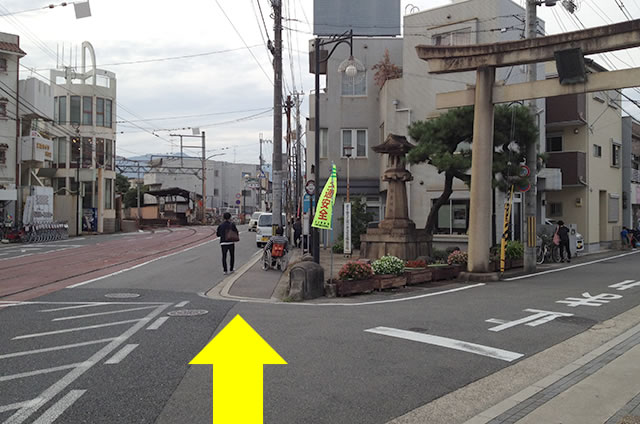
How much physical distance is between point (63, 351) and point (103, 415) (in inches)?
98.3

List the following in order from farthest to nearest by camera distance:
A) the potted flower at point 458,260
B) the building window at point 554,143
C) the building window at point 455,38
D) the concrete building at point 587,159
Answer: the building window at point 554,143 < the concrete building at point 587,159 < the building window at point 455,38 < the potted flower at point 458,260

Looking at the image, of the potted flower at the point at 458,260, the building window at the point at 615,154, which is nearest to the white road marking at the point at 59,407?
the potted flower at the point at 458,260

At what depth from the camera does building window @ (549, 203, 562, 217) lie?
3216 cm

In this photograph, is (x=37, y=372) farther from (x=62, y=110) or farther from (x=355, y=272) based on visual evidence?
(x=62, y=110)

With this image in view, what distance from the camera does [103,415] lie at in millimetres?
4746

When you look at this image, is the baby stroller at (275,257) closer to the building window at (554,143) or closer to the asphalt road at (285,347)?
the asphalt road at (285,347)

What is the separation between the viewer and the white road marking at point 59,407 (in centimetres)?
460

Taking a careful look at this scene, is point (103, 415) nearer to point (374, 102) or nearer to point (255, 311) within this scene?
point (255, 311)

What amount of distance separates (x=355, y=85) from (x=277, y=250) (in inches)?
577

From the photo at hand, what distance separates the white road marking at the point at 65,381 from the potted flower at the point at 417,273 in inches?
309

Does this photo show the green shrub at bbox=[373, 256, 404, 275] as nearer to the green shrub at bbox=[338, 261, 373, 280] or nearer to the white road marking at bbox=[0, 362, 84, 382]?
the green shrub at bbox=[338, 261, 373, 280]

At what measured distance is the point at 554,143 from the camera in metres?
31.9

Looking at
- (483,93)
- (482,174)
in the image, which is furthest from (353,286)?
(483,93)

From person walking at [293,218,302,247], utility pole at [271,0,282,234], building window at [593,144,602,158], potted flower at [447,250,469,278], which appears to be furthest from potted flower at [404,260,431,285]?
building window at [593,144,602,158]
